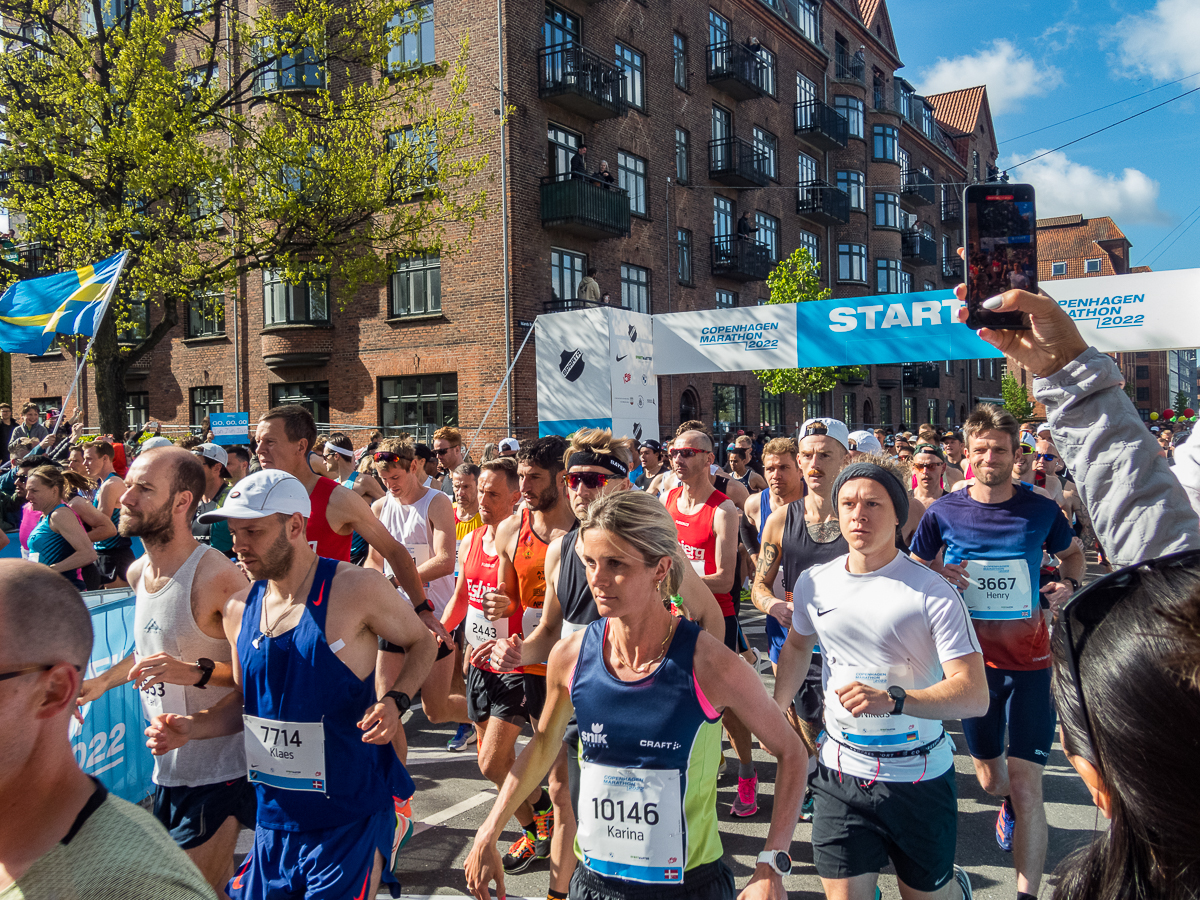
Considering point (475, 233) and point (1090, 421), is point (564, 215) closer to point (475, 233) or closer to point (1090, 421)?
point (475, 233)

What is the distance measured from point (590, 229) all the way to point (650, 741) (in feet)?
68.0

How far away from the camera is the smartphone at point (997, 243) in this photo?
1.86m

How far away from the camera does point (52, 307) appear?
1145 centimetres

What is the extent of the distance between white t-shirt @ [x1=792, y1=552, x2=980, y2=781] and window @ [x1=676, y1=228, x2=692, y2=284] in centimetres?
2406

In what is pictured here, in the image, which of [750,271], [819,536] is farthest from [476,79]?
[819,536]

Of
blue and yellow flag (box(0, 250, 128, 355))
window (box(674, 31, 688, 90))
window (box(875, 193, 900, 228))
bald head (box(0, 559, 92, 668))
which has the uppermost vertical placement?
window (box(674, 31, 688, 90))

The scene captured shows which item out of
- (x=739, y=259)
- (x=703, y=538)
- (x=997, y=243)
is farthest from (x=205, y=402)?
→ (x=997, y=243)

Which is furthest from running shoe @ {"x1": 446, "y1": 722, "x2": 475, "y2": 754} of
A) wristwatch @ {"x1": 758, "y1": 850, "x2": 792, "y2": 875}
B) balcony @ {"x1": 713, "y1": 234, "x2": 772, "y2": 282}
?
balcony @ {"x1": 713, "y1": 234, "x2": 772, "y2": 282}

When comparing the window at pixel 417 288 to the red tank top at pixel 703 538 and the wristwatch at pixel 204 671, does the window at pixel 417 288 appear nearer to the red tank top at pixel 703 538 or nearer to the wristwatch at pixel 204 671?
the red tank top at pixel 703 538

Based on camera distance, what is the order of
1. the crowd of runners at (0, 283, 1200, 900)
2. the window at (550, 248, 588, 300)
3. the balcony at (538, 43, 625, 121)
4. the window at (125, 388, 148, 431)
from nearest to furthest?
the crowd of runners at (0, 283, 1200, 900), the balcony at (538, 43, 625, 121), the window at (550, 248, 588, 300), the window at (125, 388, 148, 431)

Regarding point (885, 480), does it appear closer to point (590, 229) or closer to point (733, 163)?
point (590, 229)

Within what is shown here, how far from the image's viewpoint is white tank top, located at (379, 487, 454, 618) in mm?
6633

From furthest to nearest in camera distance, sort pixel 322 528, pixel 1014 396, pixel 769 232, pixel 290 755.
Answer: pixel 1014 396 < pixel 769 232 < pixel 322 528 < pixel 290 755

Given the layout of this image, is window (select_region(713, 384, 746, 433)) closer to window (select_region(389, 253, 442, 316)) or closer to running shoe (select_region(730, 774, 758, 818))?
window (select_region(389, 253, 442, 316))
